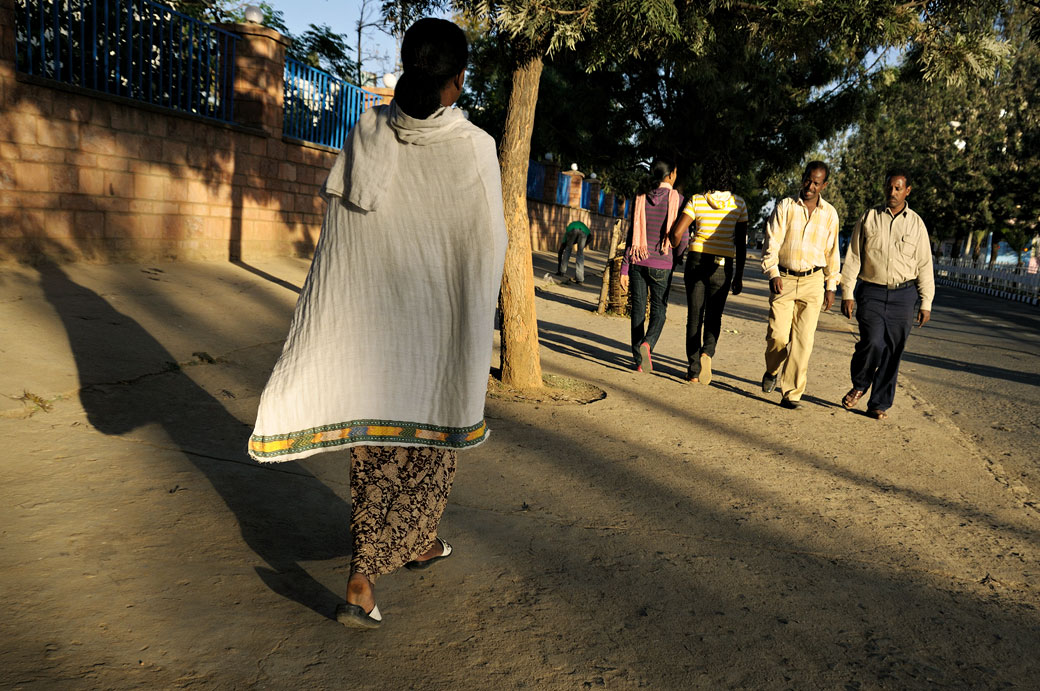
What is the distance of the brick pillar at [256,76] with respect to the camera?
10.4 meters

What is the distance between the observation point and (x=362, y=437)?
2.76 m

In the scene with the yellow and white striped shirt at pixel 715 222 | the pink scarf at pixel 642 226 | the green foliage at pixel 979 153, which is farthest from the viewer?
the green foliage at pixel 979 153

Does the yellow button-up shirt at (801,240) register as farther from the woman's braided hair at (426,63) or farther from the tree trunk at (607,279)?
the tree trunk at (607,279)

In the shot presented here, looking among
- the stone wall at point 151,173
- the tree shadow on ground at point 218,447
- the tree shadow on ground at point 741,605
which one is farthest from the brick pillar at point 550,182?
the tree shadow on ground at point 741,605

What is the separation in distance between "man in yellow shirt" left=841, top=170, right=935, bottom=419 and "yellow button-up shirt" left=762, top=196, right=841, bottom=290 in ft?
0.51

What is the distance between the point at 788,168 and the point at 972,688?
17.5 meters

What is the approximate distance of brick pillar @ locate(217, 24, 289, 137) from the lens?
10.4 meters

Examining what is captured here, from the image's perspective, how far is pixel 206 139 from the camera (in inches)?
375

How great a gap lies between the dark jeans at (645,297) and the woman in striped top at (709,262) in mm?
283

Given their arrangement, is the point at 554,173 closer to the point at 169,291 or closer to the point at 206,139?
the point at 206,139

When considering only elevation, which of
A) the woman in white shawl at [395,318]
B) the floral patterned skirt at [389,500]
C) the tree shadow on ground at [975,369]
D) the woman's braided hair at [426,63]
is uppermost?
the woman's braided hair at [426,63]

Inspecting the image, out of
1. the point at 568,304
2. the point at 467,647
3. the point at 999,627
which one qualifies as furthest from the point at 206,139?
the point at 999,627

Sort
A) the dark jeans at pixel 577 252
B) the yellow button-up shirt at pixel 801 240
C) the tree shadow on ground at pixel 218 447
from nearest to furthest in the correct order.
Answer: the tree shadow on ground at pixel 218 447
the yellow button-up shirt at pixel 801 240
the dark jeans at pixel 577 252

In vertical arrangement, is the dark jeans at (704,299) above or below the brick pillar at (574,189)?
below
